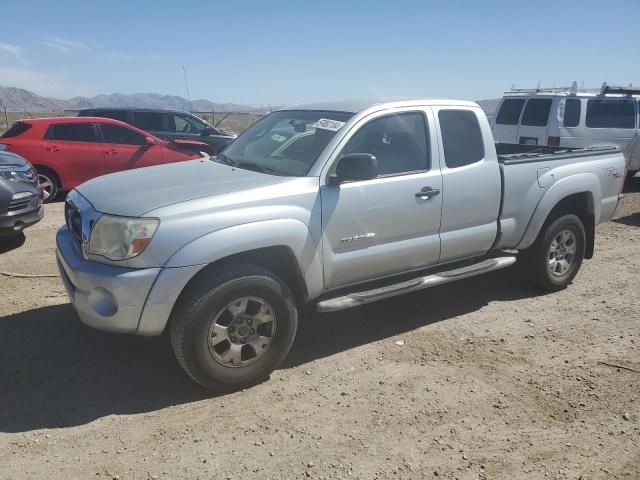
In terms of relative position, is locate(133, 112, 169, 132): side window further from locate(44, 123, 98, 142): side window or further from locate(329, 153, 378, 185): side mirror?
locate(329, 153, 378, 185): side mirror

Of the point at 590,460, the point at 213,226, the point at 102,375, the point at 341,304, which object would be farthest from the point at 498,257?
the point at 102,375

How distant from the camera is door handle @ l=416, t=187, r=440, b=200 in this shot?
13.7 ft

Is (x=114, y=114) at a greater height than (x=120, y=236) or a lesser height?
greater

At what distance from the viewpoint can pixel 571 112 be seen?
10.7 meters

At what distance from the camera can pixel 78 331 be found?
4387 mm

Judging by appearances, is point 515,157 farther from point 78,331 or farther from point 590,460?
point 78,331

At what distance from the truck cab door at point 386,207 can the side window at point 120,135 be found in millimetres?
7287

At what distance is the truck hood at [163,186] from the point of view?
3371 millimetres

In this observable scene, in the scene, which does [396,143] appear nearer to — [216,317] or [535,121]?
[216,317]

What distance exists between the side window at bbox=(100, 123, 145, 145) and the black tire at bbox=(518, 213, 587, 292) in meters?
7.56

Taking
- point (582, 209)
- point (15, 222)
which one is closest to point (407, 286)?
point (582, 209)

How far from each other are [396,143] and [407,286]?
1.12 meters

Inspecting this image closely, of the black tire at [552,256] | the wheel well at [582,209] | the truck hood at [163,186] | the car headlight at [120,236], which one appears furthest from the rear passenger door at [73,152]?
the wheel well at [582,209]

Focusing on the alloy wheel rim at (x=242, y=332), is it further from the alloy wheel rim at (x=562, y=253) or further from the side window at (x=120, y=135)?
the side window at (x=120, y=135)
